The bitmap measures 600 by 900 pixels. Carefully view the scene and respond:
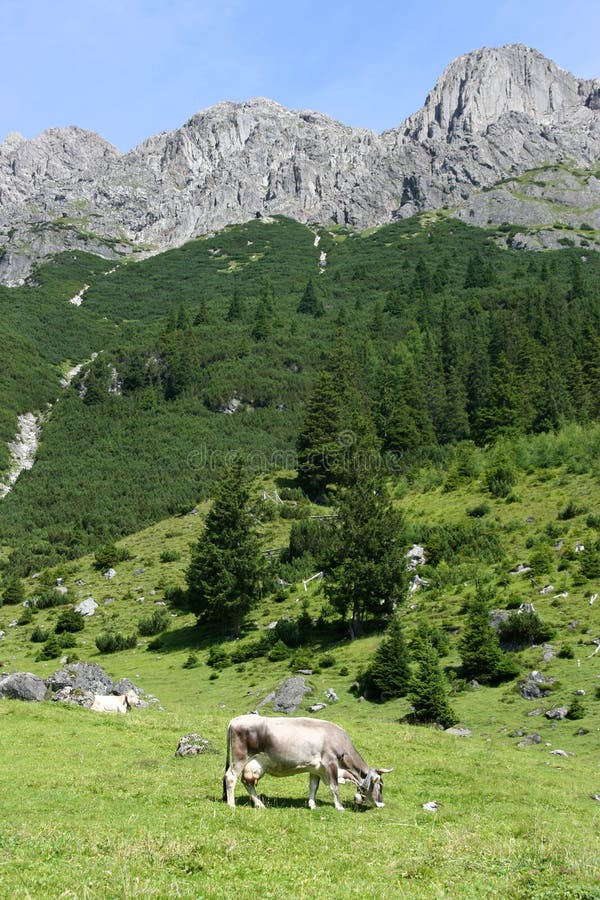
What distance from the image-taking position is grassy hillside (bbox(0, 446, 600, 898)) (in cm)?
906

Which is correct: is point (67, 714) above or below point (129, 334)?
below

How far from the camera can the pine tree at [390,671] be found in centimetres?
3089

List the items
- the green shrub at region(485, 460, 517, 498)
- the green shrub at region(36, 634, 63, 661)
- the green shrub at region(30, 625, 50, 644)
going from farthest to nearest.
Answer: the green shrub at region(485, 460, 517, 498) → the green shrub at region(30, 625, 50, 644) → the green shrub at region(36, 634, 63, 661)

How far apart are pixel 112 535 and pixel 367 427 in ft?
98.5

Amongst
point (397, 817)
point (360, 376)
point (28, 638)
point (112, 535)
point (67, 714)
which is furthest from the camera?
point (360, 376)

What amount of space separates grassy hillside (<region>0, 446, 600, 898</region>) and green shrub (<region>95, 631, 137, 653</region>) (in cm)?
71

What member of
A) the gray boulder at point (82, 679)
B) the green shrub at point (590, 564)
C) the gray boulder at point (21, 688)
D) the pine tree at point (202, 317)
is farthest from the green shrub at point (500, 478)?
the pine tree at point (202, 317)

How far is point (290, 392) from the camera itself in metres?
105

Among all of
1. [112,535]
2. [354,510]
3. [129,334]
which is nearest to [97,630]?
[354,510]

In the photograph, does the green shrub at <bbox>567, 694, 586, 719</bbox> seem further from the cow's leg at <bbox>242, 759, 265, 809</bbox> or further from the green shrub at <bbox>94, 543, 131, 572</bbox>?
the green shrub at <bbox>94, 543, 131, 572</bbox>

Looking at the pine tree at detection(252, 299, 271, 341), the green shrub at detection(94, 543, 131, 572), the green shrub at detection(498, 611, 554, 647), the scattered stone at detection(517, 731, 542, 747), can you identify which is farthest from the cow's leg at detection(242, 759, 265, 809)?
the pine tree at detection(252, 299, 271, 341)

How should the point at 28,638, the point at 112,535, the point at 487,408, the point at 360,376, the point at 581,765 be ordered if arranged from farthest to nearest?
1. the point at 360,376
2. the point at 487,408
3. the point at 112,535
4. the point at 28,638
5. the point at 581,765

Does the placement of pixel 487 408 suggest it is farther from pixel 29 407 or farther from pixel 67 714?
pixel 29 407

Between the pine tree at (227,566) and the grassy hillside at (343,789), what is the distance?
180 cm
